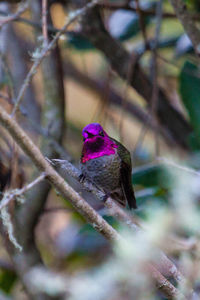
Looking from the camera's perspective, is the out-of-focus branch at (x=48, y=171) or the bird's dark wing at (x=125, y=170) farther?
the bird's dark wing at (x=125, y=170)

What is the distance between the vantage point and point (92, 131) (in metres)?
1.74

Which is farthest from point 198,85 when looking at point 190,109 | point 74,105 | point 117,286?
point 74,105

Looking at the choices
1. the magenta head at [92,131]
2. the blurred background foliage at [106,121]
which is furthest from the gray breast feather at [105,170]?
the magenta head at [92,131]

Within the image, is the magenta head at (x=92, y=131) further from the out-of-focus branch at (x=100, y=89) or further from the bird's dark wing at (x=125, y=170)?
the out-of-focus branch at (x=100, y=89)

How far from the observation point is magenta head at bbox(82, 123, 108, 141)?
1.71 metres

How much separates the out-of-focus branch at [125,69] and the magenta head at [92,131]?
30.0 inches

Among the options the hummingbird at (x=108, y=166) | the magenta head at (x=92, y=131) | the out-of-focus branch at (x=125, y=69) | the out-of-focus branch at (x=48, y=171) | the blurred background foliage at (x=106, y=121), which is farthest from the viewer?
the out-of-focus branch at (x=125, y=69)

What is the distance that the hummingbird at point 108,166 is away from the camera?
1.95m

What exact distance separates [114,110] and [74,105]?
2.83 ft

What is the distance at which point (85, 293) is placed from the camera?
0.92 m

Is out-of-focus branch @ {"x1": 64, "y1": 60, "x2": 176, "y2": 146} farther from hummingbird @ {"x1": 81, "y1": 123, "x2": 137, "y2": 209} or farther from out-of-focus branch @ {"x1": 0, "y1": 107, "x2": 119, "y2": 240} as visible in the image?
out-of-focus branch @ {"x1": 0, "y1": 107, "x2": 119, "y2": 240}

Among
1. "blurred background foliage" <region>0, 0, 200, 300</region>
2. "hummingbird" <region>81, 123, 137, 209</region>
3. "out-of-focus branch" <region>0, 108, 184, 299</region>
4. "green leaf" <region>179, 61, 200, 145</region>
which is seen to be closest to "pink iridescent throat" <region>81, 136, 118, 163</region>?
"hummingbird" <region>81, 123, 137, 209</region>

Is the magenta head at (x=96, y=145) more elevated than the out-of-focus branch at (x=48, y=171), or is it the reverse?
the out-of-focus branch at (x=48, y=171)

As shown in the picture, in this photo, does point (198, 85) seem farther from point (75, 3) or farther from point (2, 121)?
point (2, 121)
